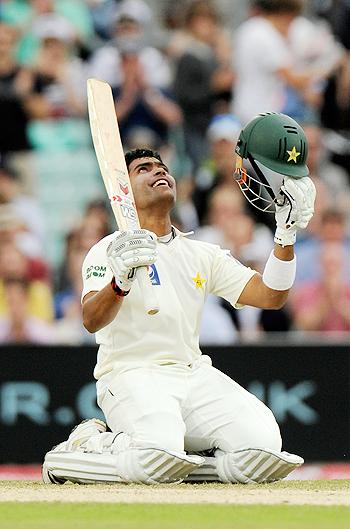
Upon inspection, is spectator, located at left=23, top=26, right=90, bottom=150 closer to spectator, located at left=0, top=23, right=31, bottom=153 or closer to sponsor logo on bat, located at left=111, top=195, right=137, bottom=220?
spectator, located at left=0, top=23, right=31, bottom=153

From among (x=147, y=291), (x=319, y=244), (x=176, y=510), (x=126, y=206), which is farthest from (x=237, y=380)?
(x=176, y=510)

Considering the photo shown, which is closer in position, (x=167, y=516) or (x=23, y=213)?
(x=167, y=516)

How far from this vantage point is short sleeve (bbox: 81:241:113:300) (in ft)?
17.1

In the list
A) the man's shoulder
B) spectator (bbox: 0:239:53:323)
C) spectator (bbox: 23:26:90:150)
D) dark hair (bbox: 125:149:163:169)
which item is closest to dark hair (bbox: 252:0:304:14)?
spectator (bbox: 23:26:90:150)

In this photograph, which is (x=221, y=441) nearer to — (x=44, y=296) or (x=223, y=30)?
(x=44, y=296)

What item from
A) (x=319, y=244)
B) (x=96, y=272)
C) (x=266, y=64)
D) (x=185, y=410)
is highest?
(x=266, y=64)

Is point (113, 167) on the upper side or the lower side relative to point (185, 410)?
upper

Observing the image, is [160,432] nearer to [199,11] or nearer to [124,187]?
[124,187]

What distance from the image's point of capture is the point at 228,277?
559cm

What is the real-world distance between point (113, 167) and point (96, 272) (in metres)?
0.54

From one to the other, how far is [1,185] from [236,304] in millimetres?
4214

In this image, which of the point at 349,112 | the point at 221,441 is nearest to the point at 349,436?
the point at 221,441

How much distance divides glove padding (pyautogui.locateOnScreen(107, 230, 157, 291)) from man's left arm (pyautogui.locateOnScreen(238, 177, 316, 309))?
1.92 feet

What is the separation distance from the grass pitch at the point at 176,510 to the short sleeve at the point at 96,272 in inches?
33.0
